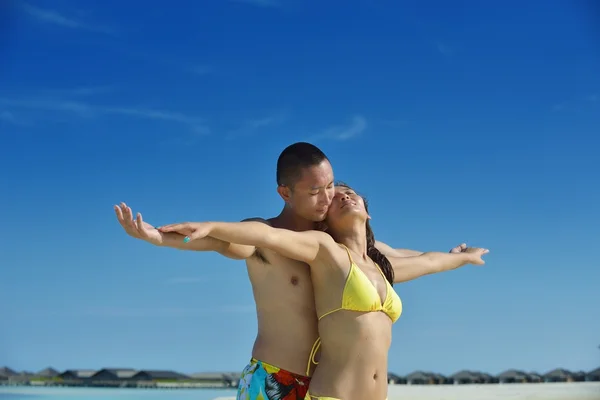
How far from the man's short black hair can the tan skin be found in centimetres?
4

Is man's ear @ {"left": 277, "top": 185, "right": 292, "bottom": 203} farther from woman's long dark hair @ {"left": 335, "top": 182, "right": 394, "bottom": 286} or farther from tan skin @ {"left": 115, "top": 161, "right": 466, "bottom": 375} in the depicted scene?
woman's long dark hair @ {"left": 335, "top": 182, "right": 394, "bottom": 286}

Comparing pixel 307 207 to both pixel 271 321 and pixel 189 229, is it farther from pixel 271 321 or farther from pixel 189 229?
pixel 189 229

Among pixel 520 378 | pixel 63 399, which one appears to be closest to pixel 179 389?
pixel 63 399

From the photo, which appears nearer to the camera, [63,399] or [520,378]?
[63,399]

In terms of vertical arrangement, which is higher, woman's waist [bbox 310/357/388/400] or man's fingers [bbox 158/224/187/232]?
man's fingers [bbox 158/224/187/232]

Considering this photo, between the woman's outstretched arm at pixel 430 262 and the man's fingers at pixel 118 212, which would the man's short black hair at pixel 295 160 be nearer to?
the woman's outstretched arm at pixel 430 262

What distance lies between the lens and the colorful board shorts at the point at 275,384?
5.49m

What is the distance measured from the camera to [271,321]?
5637 mm

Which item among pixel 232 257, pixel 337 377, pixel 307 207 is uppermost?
pixel 307 207

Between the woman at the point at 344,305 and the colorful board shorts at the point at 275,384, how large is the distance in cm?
15

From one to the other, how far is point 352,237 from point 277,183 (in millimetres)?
721

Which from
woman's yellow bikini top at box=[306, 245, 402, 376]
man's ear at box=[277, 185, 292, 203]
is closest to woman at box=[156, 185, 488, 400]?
woman's yellow bikini top at box=[306, 245, 402, 376]

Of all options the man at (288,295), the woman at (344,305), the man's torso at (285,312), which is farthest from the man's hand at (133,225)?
the man's torso at (285,312)

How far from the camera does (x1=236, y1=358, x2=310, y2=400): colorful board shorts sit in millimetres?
5492
